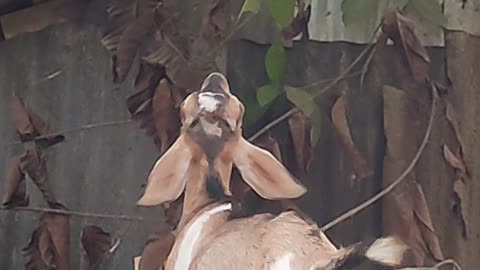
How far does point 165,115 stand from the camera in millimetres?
1441

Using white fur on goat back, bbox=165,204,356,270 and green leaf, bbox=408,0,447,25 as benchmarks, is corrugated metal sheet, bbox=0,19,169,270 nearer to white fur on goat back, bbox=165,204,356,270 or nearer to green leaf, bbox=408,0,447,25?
green leaf, bbox=408,0,447,25

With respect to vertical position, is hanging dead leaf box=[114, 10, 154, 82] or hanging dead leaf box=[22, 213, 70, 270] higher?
hanging dead leaf box=[114, 10, 154, 82]

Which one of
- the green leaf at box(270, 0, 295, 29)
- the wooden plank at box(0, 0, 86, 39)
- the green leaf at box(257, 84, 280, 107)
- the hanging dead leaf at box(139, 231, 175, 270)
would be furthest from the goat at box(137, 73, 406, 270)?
the wooden plank at box(0, 0, 86, 39)

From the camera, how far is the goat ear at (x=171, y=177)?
2.83ft

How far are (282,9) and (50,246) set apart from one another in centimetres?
48

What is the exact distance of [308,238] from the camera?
0.79 meters

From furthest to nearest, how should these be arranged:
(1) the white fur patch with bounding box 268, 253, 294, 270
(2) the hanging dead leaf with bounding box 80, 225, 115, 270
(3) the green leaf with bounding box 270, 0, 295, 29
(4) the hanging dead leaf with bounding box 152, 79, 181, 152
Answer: (2) the hanging dead leaf with bounding box 80, 225, 115, 270 → (4) the hanging dead leaf with bounding box 152, 79, 181, 152 → (3) the green leaf with bounding box 270, 0, 295, 29 → (1) the white fur patch with bounding box 268, 253, 294, 270

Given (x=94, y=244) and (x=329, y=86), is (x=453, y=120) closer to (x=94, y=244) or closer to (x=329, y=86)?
(x=329, y=86)

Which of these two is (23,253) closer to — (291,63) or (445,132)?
(291,63)

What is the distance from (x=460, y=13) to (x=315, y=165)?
12.3 inches

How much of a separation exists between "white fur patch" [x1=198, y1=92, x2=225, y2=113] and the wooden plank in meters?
0.82

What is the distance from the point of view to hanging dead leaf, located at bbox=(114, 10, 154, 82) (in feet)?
4.90

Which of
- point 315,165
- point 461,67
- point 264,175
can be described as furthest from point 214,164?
point 461,67

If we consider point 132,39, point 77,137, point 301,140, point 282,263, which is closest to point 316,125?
point 301,140
